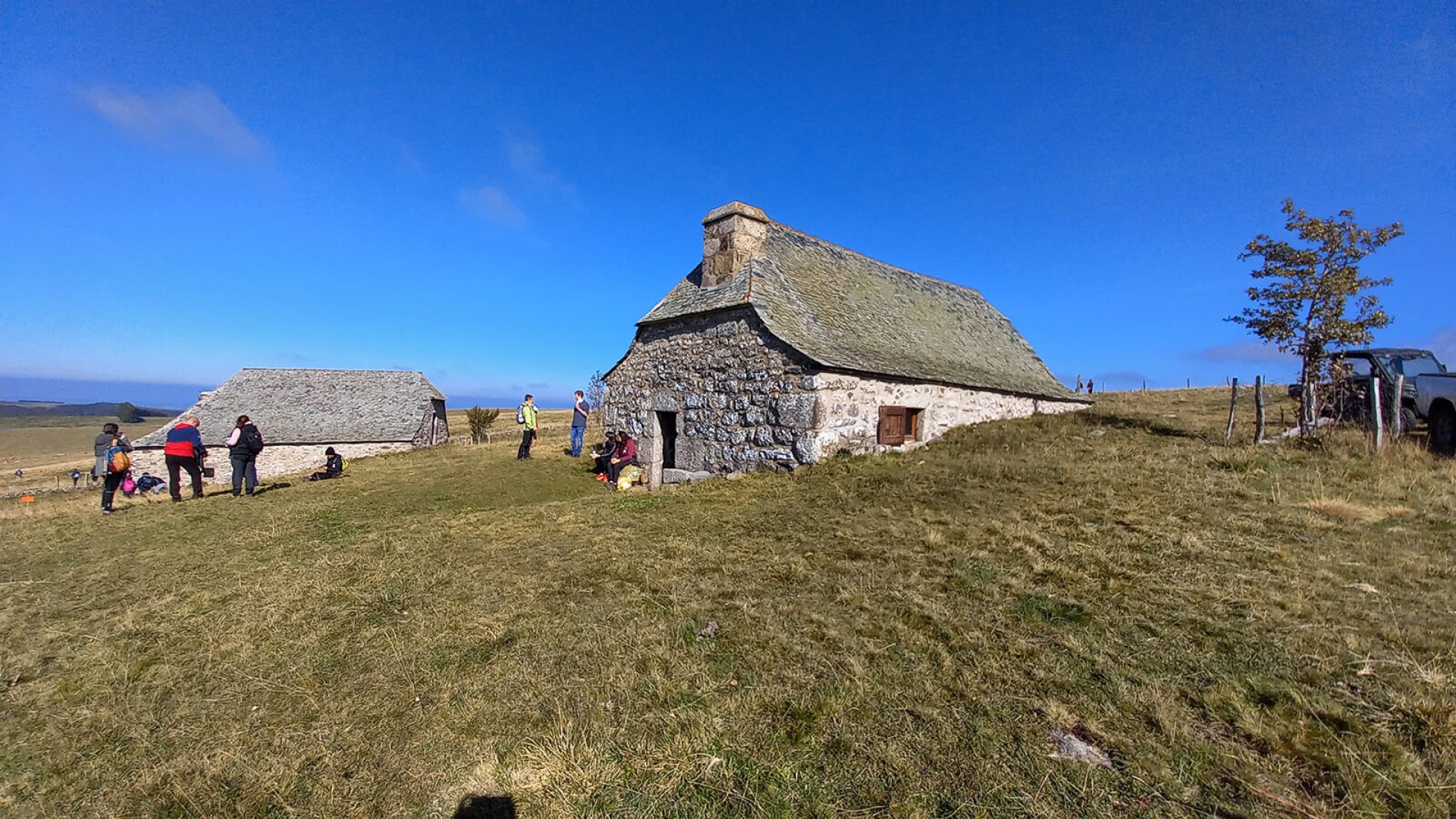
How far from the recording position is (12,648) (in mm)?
5539

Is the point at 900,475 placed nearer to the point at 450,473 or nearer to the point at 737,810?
the point at 737,810

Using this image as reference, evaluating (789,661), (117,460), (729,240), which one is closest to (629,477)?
(729,240)

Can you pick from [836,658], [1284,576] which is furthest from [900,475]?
[836,658]

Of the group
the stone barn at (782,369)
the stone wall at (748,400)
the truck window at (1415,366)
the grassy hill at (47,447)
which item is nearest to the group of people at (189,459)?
the stone barn at (782,369)

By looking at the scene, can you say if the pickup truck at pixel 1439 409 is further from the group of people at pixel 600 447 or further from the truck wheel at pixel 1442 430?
the group of people at pixel 600 447

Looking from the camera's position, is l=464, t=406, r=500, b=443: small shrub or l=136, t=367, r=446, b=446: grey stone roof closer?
l=136, t=367, r=446, b=446: grey stone roof

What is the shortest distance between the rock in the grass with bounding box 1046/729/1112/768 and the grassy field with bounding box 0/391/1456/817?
0.07 m

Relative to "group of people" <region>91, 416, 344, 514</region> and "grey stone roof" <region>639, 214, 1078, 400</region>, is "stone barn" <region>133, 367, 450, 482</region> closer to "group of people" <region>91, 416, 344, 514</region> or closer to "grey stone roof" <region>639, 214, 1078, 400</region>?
"group of people" <region>91, 416, 344, 514</region>

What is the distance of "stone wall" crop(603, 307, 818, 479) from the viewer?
12188 mm

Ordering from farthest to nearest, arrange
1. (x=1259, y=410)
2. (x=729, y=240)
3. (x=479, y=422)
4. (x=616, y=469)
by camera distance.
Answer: (x=479, y=422) < (x=729, y=240) < (x=616, y=469) < (x=1259, y=410)

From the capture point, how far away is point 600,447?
16656mm

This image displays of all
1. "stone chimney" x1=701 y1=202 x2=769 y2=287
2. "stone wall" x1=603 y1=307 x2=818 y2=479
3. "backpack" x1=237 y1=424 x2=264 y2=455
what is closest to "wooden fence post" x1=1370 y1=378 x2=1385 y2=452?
"stone wall" x1=603 y1=307 x2=818 y2=479

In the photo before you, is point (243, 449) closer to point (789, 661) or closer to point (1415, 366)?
point (789, 661)

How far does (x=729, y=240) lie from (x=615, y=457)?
6132 millimetres
